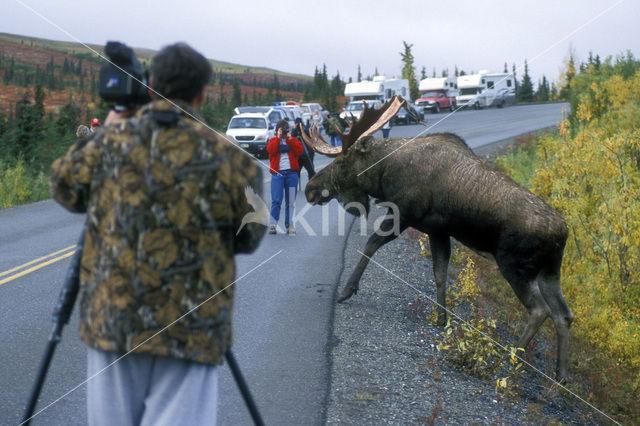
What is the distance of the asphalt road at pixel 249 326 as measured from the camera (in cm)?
477

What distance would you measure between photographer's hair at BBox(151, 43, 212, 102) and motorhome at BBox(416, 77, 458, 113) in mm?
54355

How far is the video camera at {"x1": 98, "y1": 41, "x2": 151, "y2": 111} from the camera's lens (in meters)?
2.50

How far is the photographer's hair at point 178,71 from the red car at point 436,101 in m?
53.3

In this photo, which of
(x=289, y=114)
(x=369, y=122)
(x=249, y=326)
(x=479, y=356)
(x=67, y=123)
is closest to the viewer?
(x=479, y=356)

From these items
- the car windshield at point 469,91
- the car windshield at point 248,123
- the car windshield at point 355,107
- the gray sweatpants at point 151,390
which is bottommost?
the gray sweatpants at point 151,390

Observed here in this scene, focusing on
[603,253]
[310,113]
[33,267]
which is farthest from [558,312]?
[310,113]

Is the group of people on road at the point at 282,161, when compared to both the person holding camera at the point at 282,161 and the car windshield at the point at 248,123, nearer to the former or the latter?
the person holding camera at the point at 282,161

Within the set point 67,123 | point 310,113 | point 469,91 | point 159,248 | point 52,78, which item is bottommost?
point 159,248

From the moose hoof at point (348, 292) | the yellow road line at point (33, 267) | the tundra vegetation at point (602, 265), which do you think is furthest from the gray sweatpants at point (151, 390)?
the yellow road line at point (33, 267)

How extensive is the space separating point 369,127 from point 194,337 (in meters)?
5.52

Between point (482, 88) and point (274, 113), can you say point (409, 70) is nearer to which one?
point (482, 88)

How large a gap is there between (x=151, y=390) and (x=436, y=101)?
185ft

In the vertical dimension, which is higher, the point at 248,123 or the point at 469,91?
the point at 469,91

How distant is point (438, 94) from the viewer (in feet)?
193
